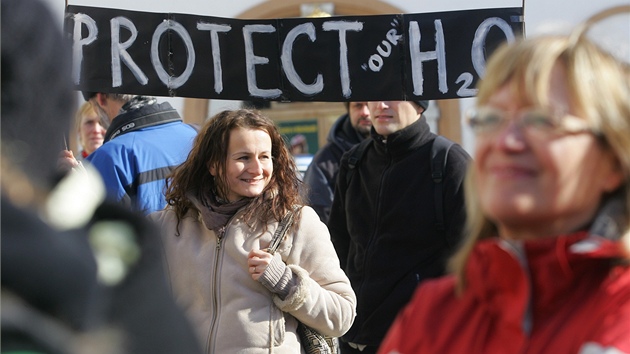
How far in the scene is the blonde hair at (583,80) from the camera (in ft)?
5.83

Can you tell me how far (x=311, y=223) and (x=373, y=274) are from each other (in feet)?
2.64

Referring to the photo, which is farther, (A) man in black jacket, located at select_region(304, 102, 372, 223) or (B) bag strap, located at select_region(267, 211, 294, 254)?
(A) man in black jacket, located at select_region(304, 102, 372, 223)

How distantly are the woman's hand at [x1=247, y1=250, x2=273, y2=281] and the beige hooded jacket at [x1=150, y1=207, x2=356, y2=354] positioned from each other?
0.02 m

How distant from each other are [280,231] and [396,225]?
0.90 meters

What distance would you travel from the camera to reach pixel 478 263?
6.04ft

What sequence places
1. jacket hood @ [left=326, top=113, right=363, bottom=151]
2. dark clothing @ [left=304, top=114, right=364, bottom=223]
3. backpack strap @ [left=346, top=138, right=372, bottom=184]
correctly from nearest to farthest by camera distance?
backpack strap @ [left=346, top=138, right=372, bottom=184] → dark clothing @ [left=304, top=114, right=364, bottom=223] → jacket hood @ [left=326, top=113, right=363, bottom=151]

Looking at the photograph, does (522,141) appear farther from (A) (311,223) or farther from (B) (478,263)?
(A) (311,223)

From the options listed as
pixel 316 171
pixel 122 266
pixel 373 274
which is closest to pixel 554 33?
pixel 122 266

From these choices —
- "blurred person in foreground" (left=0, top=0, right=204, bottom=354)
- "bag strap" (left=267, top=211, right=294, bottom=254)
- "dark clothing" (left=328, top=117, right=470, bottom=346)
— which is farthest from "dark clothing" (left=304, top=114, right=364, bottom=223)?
"blurred person in foreground" (left=0, top=0, right=204, bottom=354)

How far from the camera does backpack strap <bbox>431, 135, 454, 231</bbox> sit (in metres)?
4.59

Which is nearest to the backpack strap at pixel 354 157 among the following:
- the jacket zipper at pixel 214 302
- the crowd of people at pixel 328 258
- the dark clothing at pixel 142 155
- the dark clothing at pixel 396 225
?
the dark clothing at pixel 396 225

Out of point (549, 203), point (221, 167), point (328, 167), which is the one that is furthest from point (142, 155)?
point (549, 203)

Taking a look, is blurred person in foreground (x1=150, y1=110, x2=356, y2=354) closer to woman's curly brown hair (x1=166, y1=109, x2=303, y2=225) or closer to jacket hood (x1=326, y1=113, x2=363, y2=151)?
woman's curly brown hair (x1=166, y1=109, x2=303, y2=225)

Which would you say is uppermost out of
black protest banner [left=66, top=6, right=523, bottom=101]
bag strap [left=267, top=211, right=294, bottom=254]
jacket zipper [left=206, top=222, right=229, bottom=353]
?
black protest banner [left=66, top=6, right=523, bottom=101]
